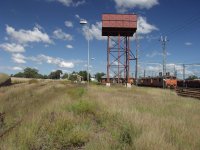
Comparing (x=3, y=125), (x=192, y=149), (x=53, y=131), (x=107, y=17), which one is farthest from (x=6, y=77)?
(x=192, y=149)

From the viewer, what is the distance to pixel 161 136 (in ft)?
21.7

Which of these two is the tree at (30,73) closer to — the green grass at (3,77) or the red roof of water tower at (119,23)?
the red roof of water tower at (119,23)

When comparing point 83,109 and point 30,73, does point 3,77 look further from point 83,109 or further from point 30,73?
point 30,73

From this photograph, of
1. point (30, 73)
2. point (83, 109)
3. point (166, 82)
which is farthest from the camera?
point (30, 73)

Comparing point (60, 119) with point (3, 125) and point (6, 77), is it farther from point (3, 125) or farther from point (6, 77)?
point (6, 77)

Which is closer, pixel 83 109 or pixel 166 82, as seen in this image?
pixel 83 109

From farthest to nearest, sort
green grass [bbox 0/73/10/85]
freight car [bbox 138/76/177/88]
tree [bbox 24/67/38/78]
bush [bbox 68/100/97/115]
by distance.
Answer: tree [bbox 24/67/38/78] < freight car [bbox 138/76/177/88] < green grass [bbox 0/73/10/85] < bush [bbox 68/100/97/115]

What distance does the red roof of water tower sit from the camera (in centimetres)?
4800

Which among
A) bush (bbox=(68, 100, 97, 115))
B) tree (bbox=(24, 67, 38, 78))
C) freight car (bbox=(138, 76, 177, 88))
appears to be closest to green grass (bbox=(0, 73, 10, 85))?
bush (bbox=(68, 100, 97, 115))

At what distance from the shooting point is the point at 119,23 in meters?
48.1

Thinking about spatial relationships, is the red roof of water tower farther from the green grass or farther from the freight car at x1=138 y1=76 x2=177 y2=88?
the green grass

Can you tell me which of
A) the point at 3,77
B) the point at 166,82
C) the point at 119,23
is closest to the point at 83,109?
the point at 3,77

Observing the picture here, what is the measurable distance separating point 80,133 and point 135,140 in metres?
1.79

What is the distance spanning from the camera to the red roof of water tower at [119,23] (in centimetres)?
4800
